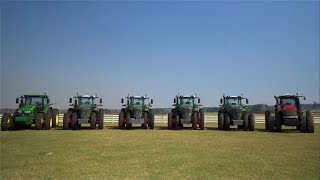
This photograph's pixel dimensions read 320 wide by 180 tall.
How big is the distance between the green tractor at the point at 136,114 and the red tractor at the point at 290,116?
7.76m

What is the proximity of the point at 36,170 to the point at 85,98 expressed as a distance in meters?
13.9

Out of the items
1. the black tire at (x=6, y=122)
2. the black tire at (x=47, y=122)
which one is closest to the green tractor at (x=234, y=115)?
the black tire at (x=47, y=122)

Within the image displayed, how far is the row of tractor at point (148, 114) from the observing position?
17.9m

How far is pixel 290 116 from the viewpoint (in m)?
17.6

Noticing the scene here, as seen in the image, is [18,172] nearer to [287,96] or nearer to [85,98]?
[85,98]

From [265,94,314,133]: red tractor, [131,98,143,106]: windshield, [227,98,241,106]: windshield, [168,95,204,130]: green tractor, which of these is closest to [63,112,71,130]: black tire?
[131,98,143,106]: windshield

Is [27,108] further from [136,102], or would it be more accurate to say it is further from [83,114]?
[136,102]

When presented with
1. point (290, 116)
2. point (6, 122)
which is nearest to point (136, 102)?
point (6, 122)

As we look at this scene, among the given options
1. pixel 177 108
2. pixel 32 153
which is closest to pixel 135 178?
pixel 32 153

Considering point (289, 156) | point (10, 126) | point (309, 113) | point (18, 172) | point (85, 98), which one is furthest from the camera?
point (85, 98)

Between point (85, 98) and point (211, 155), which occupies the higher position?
point (85, 98)

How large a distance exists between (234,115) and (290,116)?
10.9 feet

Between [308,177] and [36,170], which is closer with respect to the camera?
[308,177]

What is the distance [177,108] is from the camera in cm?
2070
